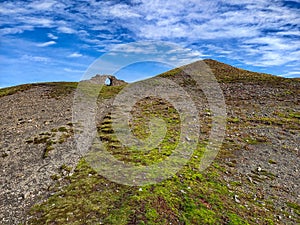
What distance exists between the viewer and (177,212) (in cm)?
1214

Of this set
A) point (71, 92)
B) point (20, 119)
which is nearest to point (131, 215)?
point (20, 119)

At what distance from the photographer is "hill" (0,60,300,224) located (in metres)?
12.2

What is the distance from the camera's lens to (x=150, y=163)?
17250 millimetres

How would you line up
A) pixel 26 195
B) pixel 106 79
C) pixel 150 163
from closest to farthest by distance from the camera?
1. pixel 26 195
2. pixel 150 163
3. pixel 106 79

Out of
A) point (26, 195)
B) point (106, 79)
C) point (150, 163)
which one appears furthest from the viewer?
point (106, 79)

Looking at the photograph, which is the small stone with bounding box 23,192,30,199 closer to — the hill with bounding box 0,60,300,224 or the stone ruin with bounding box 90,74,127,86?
the hill with bounding box 0,60,300,224

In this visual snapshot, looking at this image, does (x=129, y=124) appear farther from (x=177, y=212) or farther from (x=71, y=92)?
(x=71, y=92)

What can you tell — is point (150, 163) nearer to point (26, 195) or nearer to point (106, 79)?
point (26, 195)

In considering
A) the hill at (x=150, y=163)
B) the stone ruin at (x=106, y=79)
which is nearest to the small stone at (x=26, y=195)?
the hill at (x=150, y=163)

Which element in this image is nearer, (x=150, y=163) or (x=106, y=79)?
(x=150, y=163)

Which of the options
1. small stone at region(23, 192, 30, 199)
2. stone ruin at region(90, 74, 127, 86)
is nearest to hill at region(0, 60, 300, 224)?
small stone at region(23, 192, 30, 199)

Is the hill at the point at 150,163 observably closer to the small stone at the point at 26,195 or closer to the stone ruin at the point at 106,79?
the small stone at the point at 26,195

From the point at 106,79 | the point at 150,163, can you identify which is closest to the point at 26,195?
the point at 150,163

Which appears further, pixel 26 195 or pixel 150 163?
pixel 150 163
